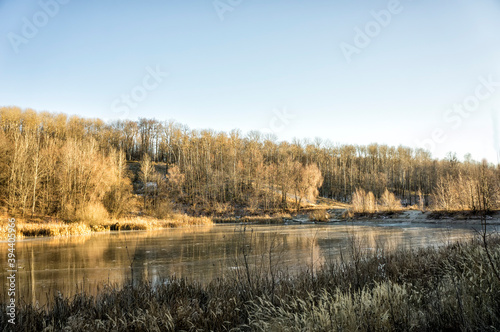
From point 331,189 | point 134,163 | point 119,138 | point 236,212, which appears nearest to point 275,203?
point 236,212

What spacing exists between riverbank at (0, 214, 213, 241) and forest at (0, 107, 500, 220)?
1.46 meters

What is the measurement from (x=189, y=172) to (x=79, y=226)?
4072 centimetres

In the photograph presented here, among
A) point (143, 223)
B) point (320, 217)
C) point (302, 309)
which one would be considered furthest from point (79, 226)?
point (320, 217)

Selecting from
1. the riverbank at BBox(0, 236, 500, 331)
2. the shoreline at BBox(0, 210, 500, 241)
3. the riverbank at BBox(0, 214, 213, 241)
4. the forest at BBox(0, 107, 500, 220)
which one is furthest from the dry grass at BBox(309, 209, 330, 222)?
the riverbank at BBox(0, 236, 500, 331)

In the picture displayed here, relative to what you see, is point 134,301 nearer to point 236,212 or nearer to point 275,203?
point 236,212

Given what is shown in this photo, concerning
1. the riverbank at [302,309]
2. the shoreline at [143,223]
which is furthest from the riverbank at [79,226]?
the riverbank at [302,309]

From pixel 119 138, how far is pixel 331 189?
5767cm

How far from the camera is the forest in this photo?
33656mm

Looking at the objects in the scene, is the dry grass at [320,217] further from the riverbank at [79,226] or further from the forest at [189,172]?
the riverbank at [79,226]

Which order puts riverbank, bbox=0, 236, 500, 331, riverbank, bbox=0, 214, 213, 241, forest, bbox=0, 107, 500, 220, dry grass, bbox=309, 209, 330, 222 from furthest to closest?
dry grass, bbox=309, 209, 330, 222 → forest, bbox=0, 107, 500, 220 → riverbank, bbox=0, 214, 213, 241 → riverbank, bbox=0, 236, 500, 331

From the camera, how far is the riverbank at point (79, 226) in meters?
23.4

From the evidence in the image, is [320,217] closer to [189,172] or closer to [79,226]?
[79,226]

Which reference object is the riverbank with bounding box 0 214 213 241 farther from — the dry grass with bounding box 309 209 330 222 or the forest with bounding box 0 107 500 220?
the dry grass with bounding box 309 209 330 222

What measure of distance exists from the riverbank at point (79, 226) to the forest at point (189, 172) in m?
1.46
